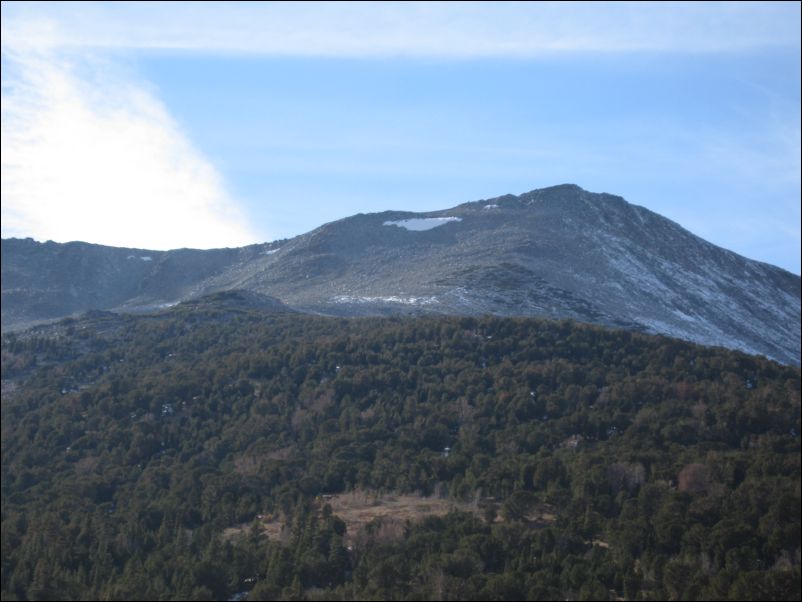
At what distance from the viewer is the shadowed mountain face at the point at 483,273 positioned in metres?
92.1

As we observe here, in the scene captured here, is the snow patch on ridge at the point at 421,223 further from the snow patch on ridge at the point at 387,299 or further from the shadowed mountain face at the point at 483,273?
the snow patch on ridge at the point at 387,299

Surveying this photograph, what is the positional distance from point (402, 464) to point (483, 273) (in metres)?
52.4

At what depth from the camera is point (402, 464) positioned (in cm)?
4581

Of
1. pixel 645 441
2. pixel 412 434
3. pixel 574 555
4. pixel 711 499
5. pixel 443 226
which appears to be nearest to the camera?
pixel 574 555

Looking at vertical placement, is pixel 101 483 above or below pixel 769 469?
below

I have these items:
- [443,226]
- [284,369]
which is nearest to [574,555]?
[284,369]

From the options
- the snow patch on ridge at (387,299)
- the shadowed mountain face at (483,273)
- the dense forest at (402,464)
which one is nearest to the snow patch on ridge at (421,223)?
the shadowed mountain face at (483,273)

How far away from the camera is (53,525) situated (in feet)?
135

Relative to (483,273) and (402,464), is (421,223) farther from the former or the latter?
(402,464)

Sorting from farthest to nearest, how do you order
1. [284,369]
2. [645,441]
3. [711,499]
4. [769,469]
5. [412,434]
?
[284,369]
[412,434]
[645,441]
[769,469]
[711,499]

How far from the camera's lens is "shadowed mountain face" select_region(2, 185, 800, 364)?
302ft

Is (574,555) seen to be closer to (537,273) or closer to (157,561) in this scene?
(157,561)

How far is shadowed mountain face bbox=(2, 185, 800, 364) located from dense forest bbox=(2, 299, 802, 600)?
22.6 metres

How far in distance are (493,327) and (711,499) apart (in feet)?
93.0
